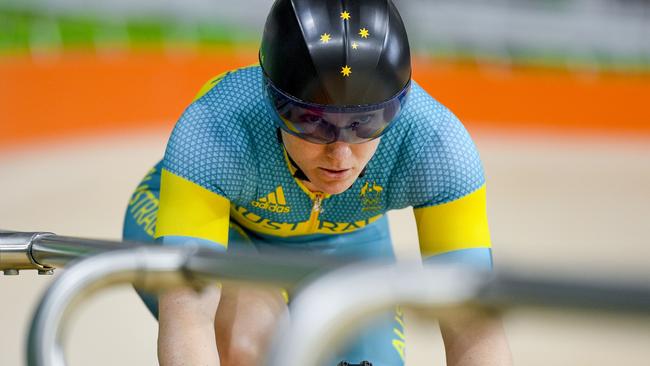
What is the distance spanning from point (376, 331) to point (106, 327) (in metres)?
2.52

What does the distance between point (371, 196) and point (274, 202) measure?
0.24 m

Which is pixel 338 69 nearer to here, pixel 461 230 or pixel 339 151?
pixel 339 151

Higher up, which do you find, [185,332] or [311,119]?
[311,119]

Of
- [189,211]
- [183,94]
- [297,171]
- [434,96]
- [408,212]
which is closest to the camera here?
[189,211]

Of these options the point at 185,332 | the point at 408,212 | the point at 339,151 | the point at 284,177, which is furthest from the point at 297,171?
the point at 408,212

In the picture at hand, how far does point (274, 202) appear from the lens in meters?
2.45

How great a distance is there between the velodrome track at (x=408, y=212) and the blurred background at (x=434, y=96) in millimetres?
16

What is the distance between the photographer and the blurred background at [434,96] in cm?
525

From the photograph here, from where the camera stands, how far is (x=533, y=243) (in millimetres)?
6527

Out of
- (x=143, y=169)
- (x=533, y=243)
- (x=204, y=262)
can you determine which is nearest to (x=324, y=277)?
(x=204, y=262)

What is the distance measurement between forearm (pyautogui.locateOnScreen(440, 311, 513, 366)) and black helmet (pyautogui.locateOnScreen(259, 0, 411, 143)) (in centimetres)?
46

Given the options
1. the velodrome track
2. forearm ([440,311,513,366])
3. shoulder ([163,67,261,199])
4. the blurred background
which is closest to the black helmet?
shoulder ([163,67,261,199])

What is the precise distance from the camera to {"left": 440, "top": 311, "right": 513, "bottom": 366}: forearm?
212 centimetres

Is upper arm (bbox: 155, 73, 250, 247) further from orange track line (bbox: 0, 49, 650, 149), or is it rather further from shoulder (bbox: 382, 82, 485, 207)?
orange track line (bbox: 0, 49, 650, 149)
